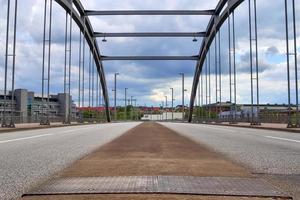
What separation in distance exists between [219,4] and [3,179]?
4998 centimetres

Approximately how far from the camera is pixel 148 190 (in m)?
5.49

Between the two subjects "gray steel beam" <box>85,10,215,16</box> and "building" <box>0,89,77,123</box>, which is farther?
"gray steel beam" <box>85,10,215,16</box>

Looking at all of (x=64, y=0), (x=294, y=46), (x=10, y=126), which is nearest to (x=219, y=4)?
(x=64, y=0)

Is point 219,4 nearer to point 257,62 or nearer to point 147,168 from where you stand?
point 257,62

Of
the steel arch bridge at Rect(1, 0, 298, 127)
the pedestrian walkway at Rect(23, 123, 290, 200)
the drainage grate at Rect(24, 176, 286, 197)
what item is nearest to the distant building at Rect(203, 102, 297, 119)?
the steel arch bridge at Rect(1, 0, 298, 127)

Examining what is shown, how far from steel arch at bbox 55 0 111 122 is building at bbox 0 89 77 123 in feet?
21.3

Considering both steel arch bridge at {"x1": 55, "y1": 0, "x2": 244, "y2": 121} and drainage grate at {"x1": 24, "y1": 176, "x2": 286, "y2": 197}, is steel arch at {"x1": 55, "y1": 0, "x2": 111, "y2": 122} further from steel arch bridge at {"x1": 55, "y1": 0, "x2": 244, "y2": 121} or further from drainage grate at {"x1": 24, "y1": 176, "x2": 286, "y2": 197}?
drainage grate at {"x1": 24, "y1": 176, "x2": 286, "y2": 197}

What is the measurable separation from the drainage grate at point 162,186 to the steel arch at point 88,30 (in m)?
41.0

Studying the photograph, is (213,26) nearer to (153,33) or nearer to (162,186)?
(153,33)

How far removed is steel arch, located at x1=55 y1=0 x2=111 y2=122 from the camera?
48.5m

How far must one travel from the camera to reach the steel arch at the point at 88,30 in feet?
159

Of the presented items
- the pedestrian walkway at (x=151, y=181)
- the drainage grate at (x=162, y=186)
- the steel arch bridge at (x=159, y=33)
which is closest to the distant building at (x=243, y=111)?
the steel arch bridge at (x=159, y=33)

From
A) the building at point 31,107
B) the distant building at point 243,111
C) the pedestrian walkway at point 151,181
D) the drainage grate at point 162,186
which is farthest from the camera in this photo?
the distant building at point 243,111

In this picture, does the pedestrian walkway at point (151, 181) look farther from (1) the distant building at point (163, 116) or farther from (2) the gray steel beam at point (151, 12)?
(1) the distant building at point (163, 116)
